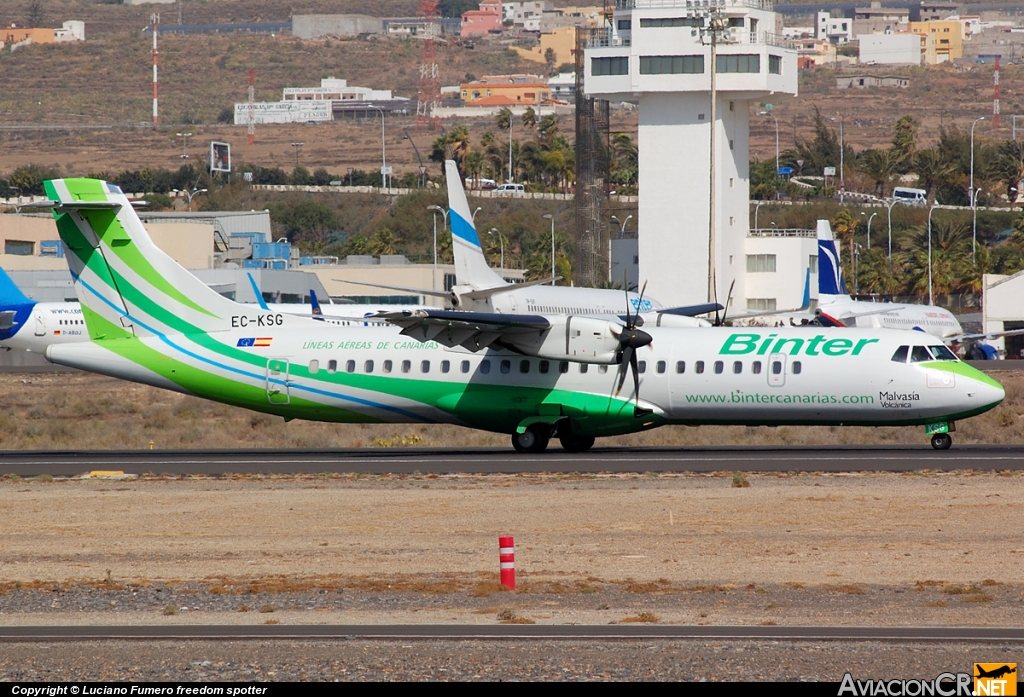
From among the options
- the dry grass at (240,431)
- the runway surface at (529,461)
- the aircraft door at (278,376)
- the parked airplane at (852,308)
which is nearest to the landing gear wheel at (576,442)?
the runway surface at (529,461)

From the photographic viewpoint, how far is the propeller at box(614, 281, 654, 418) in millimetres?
28375

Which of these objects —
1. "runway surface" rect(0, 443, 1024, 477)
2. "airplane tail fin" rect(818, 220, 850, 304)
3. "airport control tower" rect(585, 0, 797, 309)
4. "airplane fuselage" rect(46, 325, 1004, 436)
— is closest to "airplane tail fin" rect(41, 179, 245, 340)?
"airplane fuselage" rect(46, 325, 1004, 436)

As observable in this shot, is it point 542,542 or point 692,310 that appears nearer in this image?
point 542,542

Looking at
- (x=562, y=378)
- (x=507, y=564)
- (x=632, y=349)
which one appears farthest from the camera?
(x=562, y=378)

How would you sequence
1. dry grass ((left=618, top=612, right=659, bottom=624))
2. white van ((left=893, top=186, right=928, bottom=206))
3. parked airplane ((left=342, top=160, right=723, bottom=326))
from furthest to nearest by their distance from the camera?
1. white van ((left=893, top=186, right=928, bottom=206))
2. parked airplane ((left=342, top=160, right=723, bottom=326))
3. dry grass ((left=618, top=612, right=659, bottom=624))

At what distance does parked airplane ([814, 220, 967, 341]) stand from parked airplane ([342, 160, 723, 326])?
10.7 m

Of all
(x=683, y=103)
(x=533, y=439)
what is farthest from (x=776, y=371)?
(x=683, y=103)

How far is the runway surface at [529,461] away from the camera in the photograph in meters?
26.1

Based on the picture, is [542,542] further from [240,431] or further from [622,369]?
[240,431]

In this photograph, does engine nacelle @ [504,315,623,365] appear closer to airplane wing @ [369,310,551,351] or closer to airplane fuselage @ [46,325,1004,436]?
airplane wing @ [369,310,551,351]

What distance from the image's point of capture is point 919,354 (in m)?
27.9

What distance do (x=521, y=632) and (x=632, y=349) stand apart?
1669cm

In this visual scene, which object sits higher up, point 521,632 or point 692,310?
point 692,310

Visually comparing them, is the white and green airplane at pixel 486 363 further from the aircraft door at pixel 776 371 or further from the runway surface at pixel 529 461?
the runway surface at pixel 529 461
